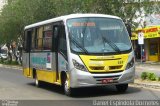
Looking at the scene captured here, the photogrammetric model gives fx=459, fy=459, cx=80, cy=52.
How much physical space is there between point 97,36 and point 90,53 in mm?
847

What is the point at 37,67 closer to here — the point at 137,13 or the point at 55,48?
the point at 55,48

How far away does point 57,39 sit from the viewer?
55.8 feet

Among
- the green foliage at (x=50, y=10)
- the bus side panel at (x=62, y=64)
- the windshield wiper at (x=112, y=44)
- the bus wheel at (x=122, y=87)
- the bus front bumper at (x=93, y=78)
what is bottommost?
the bus wheel at (x=122, y=87)

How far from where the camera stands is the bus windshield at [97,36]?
50.9 ft

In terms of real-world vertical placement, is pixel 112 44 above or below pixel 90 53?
above

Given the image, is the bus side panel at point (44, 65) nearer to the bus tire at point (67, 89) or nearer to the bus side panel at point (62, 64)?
the bus side panel at point (62, 64)

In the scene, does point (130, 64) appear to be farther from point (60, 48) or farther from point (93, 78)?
point (60, 48)

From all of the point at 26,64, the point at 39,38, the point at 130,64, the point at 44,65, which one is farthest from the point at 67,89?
the point at 26,64

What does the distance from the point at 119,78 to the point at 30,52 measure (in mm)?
7247

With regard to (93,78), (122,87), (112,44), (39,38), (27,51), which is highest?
(39,38)

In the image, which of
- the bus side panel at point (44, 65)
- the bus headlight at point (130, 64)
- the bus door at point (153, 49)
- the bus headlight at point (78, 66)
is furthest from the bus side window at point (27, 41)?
the bus door at point (153, 49)

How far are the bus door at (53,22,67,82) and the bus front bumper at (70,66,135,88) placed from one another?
2.88ft

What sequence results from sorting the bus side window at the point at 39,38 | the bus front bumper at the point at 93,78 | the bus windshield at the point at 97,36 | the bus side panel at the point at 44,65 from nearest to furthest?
the bus front bumper at the point at 93,78 < the bus windshield at the point at 97,36 < the bus side panel at the point at 44,65 < the bus side window at the point at 39,38

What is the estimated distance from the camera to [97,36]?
52.0 feet
